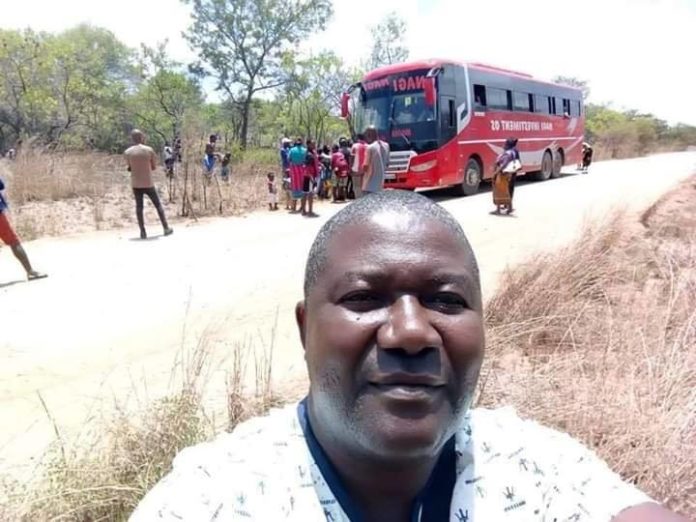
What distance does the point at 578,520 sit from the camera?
3.48 ft

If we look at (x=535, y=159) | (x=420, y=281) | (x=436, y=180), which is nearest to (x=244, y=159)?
(x=436, y=180)

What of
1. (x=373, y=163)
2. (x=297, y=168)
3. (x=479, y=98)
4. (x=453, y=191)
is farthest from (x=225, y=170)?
(x=479, y=98)

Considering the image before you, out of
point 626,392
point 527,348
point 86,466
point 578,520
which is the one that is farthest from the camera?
point 527,348

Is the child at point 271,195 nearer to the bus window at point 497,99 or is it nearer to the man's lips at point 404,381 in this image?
the bus window at point 497,99

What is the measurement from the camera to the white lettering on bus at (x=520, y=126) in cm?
1451

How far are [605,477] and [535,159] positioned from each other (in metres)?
16.8

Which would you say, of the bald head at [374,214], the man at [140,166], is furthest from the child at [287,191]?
the bald head at [374,214]

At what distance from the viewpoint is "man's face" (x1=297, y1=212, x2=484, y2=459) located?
904mm

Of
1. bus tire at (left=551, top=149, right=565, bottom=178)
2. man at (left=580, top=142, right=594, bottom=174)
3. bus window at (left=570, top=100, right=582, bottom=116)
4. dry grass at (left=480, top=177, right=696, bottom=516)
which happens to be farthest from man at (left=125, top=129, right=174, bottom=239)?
man at (left=580, top=142, right=594, bottom=174)

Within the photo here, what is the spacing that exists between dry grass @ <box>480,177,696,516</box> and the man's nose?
159cm

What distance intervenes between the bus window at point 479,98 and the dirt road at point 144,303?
4.25 meters

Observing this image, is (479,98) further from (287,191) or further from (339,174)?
(287,191)

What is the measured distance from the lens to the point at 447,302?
3.34ft

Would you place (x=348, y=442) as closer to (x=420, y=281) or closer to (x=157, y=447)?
(x=420, y=281)
